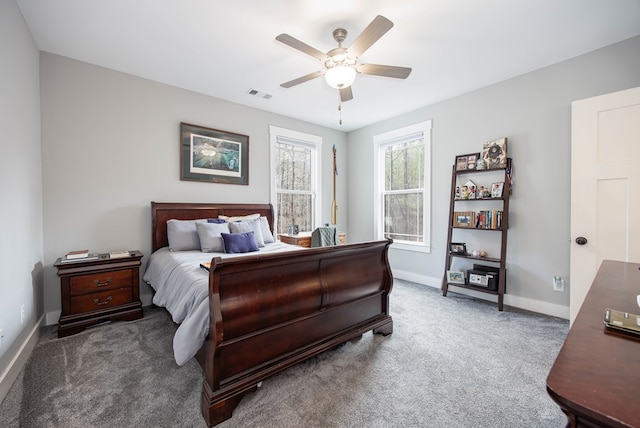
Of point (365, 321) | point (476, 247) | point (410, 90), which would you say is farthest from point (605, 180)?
point (365, 321)

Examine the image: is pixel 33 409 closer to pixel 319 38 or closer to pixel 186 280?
pixel 186 280

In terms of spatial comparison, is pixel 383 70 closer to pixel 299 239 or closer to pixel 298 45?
pixel 298 45

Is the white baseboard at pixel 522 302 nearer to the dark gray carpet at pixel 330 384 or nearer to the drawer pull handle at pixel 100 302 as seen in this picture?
the dark gray carpet at pixel 330 384

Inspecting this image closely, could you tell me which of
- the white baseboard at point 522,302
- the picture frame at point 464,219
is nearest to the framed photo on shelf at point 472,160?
the picture frame at point 464,219

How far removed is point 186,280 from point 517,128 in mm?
3829

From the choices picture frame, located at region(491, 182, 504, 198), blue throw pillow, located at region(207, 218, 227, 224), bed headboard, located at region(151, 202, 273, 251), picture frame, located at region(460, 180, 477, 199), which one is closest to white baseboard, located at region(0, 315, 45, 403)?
bed headboard, located at region(151, 202, 273, 251)

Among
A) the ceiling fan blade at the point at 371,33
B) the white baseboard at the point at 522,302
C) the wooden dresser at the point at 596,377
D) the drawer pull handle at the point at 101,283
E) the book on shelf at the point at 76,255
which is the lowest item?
the white baseboard at the point at 522,302

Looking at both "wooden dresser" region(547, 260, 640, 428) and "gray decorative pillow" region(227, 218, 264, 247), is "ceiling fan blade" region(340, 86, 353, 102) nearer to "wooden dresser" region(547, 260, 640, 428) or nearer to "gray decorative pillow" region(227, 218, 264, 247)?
"gray decorative pillow" region(227, 218, 264, 247)

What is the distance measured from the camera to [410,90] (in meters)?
3.46

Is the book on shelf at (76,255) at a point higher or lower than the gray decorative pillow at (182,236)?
lower

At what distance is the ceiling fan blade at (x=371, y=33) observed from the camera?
1.71 meters

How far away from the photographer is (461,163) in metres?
3.55

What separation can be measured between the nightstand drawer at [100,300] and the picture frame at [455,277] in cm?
375

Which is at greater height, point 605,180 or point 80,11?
point 80,11
